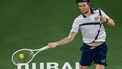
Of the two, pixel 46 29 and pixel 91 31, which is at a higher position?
pixel 46 29

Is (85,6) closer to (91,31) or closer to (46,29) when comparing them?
(91,31)

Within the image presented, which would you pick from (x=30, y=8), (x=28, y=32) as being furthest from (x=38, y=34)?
(x=30, y=8)

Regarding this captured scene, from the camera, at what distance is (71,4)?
1814 cm

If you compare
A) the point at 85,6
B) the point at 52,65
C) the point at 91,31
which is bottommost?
the point at 52,65

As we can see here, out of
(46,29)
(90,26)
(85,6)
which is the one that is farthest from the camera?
(46,29)

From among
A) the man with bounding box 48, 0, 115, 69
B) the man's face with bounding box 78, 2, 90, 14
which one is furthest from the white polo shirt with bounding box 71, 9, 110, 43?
the man's face with bounding box 78, 2, 90, 14

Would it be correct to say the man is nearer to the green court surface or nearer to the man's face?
the man's face

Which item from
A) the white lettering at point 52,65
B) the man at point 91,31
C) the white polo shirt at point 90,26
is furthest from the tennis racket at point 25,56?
the white lettering at point 52,65

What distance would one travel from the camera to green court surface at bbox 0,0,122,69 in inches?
615

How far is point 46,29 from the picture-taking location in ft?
56.2

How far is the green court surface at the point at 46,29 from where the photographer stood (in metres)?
15.6

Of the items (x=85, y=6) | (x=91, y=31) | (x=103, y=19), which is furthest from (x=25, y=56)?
(x=103, y=19)

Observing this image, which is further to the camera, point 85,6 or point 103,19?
point 85,6

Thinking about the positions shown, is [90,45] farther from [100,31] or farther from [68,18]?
[68,18]
